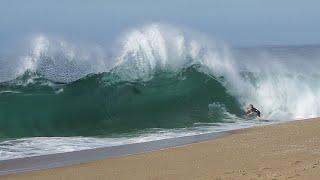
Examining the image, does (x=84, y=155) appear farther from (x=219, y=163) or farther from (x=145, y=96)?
(x=145, y=96)

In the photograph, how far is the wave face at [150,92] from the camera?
16.5 m

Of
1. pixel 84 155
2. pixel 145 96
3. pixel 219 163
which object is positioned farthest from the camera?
pixel 145 96

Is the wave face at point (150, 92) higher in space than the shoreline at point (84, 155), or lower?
higher

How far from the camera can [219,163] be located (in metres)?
8.98

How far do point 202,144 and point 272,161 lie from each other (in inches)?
100

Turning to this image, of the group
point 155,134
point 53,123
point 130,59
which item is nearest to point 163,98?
point 130,59

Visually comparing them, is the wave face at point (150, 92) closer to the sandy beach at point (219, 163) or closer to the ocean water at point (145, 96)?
the ocean water at point (145, 96)

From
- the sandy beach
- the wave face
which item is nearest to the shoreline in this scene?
the sandy beach

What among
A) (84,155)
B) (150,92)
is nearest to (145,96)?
(150,92)

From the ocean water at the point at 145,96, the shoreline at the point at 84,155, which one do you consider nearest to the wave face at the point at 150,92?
the ocean water at the point at 145,96

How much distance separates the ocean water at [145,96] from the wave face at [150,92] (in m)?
0.03

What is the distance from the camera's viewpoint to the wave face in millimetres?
16453

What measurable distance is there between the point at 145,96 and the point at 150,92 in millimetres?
580

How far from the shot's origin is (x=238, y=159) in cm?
916
